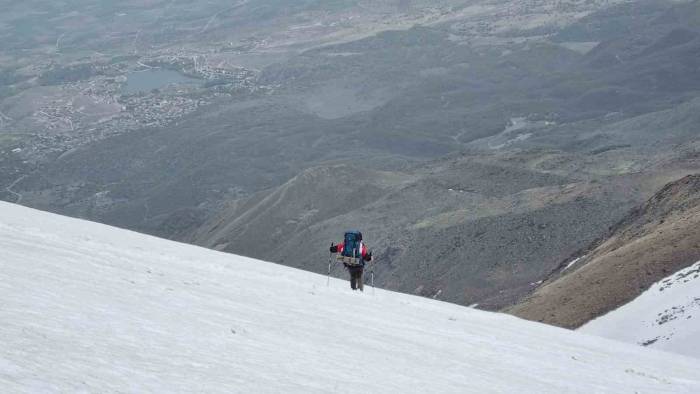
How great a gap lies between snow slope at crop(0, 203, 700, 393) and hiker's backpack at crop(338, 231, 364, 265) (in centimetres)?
81

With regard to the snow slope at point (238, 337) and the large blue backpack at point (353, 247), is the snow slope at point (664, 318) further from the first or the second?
the large blue backpack at point (353, 247)

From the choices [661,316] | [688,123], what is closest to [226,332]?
[661,316]

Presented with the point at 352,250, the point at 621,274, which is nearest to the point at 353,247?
the point at 352,250

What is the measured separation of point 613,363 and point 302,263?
185 ft

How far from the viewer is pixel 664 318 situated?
27.1 meters

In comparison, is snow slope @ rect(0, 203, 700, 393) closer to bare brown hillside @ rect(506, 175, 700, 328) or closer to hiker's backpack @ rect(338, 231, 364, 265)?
hiker's backpack @ rect(338, 231, 364, 265)

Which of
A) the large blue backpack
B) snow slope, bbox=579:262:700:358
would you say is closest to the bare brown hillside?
snow slope, bbox=579:262:700:358

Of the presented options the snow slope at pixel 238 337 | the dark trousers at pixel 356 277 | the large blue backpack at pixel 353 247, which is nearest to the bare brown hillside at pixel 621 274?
the snow slope at pixel 238 337

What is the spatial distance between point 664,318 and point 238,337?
17.5m

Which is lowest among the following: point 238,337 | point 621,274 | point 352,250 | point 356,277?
point 621,274

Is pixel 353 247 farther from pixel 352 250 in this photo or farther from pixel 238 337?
pixel 238 337

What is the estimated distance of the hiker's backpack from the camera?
23203mm

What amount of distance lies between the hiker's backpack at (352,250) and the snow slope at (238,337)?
0.81m

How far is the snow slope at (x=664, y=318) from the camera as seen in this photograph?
25.0m
